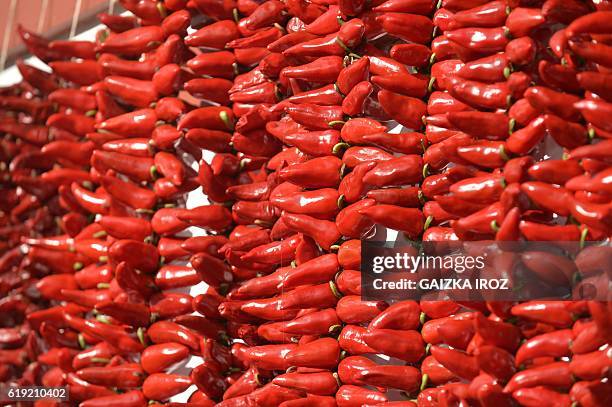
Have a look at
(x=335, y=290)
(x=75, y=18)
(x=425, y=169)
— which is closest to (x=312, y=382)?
(x=335, y=290)

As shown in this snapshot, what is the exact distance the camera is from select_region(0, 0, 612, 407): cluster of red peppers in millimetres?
1157

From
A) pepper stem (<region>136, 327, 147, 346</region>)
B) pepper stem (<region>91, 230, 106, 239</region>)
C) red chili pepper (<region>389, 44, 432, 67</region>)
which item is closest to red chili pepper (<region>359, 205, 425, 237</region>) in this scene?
red chili pepper (<region>389, 44, 432, 67</region>)

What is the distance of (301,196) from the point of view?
4.62 feet

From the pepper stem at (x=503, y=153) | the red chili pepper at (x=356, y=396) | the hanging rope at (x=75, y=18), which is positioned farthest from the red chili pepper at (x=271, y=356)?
the hanging rope at (x=75, y=18)

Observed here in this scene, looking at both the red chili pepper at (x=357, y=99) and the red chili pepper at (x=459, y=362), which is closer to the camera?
the red chili pepper at (x=459, y=362)

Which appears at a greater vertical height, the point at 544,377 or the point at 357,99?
the point at 357,99

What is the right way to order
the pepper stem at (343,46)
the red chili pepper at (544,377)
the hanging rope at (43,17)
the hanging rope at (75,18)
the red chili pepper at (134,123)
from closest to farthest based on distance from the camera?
the red chili pepper at (544,377) < the pepper stem at (343,46) < the red chili pepper at (134,123) < the hanging rope at (75,18) < the hanging rope at (43,17)

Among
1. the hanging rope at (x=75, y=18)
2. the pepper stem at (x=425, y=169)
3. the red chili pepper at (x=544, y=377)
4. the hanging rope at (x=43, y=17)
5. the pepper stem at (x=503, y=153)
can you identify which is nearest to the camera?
the red chili pepper at (x=544, y=377)

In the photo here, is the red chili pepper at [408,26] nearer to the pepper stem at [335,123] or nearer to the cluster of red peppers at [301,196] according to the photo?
the cluster of red peppers at [301,196]

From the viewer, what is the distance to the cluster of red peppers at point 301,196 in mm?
1157

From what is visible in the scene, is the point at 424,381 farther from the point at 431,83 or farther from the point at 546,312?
the point at 431,83

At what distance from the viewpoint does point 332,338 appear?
1.37 metres

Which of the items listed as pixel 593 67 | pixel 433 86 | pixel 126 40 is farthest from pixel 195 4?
pixel 593 67

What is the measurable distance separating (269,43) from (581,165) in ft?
2.13
